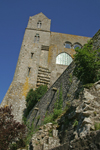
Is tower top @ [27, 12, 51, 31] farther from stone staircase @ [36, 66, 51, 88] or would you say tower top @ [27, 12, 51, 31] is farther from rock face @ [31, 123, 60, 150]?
rock face @ [31, 123, 60, 150]

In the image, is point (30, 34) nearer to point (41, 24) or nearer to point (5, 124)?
point (41, 24)

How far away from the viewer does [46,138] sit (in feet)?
20.4

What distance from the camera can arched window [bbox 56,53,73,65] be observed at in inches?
956

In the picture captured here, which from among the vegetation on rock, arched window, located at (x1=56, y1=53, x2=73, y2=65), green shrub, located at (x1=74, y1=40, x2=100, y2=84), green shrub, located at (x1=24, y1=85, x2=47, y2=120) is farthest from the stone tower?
green shrub, located at (x1=74, y1=40, x2=100, y2=84)

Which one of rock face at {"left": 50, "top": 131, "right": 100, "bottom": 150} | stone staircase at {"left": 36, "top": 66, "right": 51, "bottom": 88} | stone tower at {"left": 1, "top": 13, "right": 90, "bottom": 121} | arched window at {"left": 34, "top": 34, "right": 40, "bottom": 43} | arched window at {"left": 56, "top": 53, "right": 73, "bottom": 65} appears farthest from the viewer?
arched window at {"left": 34, "top": 34, "right": 40, "bottom": 43}

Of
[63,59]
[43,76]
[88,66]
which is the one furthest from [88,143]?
[63,59]

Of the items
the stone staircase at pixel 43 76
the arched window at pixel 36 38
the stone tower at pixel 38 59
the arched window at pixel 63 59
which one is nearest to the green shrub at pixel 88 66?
the stone tower at pixel 38 59

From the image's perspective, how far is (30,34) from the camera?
83.3 ft

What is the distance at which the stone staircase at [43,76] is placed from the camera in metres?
20.9

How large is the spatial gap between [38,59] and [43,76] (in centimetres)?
309

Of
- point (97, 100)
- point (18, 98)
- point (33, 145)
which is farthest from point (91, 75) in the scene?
point (18, 98)

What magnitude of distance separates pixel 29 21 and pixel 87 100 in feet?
83.3

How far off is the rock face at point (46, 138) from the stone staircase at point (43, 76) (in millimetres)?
14133

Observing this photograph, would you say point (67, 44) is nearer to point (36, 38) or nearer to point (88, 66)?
point (36, 38)
